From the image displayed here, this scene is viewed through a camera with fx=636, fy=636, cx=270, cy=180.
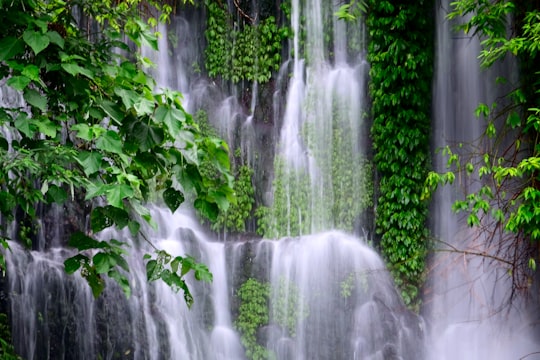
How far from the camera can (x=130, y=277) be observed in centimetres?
614

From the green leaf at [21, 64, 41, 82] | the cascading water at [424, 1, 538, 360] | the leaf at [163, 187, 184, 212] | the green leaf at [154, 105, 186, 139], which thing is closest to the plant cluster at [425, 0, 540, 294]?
the cascading water at [424, 1, 538, 360]

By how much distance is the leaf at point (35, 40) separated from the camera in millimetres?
2256

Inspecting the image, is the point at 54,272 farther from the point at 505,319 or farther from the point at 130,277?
the point at 505,319

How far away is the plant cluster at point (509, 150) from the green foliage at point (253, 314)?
6.60 feet

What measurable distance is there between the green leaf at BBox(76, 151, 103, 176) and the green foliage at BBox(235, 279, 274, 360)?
4.40 m

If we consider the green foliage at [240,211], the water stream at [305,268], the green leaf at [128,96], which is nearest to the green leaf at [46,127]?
the green leaf at [128,96]

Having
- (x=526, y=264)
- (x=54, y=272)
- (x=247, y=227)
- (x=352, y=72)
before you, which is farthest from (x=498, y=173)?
(x=54, y=272)

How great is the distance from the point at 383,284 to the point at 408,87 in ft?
6.28

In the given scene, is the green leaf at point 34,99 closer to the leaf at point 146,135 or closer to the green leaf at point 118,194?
the leaf at point 146,135

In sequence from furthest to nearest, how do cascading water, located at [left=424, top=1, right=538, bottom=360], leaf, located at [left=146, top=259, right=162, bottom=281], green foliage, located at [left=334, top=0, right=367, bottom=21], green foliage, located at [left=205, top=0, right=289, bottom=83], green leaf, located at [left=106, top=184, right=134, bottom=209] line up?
green foliage, located at [left=205, top=0, right=289, bottom=83], cascading water, located at [left=424, top=1, right=538, bottom=360], green foliage, located at [left=334, top=0, right=367, bottom=21], leaf, located at [left=146, top=259, right=162, bottom=281], green leaf, located at [left=106, top=184, right=134, bottom=209]

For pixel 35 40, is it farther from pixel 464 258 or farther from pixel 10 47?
pixel 464 258

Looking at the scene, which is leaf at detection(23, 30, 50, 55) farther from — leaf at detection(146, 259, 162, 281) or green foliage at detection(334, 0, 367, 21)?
green foliage at detection(334, 0, 367, 21)

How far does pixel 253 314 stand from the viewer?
253 inches

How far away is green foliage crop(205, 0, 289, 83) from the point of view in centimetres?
680
